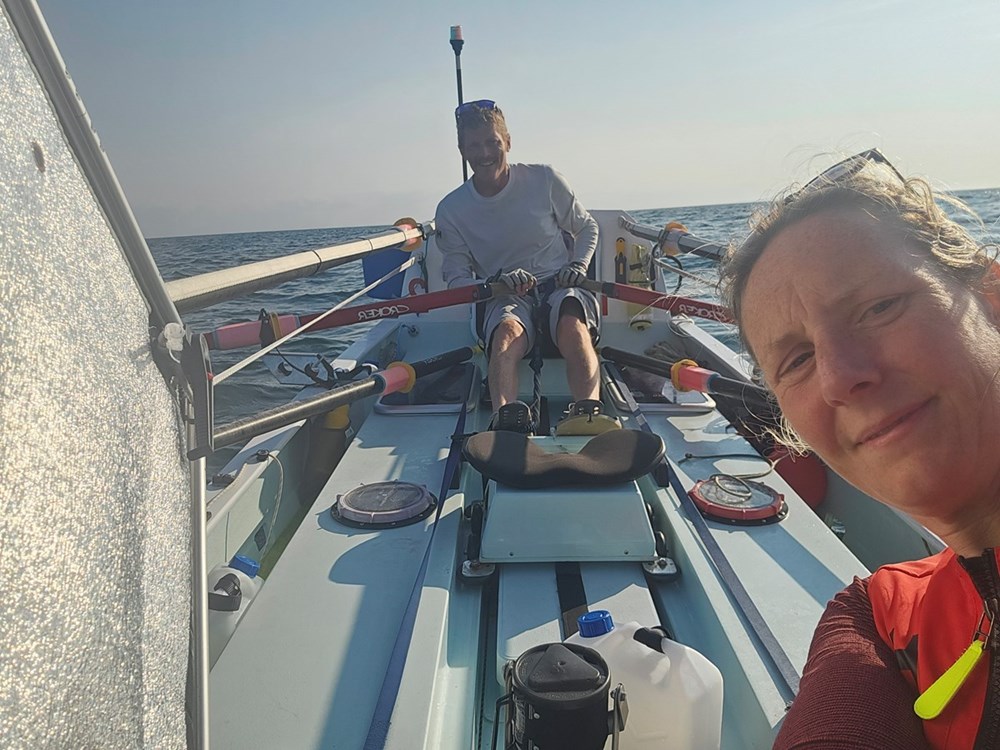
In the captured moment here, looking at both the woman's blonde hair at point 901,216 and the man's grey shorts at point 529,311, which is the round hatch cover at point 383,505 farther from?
the woman's blonde hair at point 901,216

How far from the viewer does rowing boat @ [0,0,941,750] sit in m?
0.64

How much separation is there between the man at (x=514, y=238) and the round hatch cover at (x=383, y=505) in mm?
937

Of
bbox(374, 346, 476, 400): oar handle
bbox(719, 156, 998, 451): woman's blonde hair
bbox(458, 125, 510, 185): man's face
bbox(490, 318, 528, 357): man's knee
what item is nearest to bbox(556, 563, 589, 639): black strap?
bbox(719, 156, 998, 451): woman's blonde hair

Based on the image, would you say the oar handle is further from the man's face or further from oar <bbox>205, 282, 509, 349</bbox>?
the man's face

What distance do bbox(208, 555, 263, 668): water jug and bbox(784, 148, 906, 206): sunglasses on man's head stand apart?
5.15ft

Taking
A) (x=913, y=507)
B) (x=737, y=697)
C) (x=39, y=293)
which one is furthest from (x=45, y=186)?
(x=737, y=697)

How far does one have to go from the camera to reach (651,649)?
139 centimetres

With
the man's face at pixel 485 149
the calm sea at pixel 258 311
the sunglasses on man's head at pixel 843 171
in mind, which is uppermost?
the man's face at pixel 485 149

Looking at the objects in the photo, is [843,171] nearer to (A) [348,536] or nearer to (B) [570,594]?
(B) [570,594]

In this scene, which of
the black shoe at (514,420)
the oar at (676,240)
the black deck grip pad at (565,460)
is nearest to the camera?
the black deck grip pad at (565,460)

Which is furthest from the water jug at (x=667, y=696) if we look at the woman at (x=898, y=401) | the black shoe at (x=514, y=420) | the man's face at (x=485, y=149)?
the man's face at (x=485, y=149)

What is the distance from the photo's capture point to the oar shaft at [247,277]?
105 centimetres

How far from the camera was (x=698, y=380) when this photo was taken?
3178mm

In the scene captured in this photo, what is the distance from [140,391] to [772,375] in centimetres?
87
